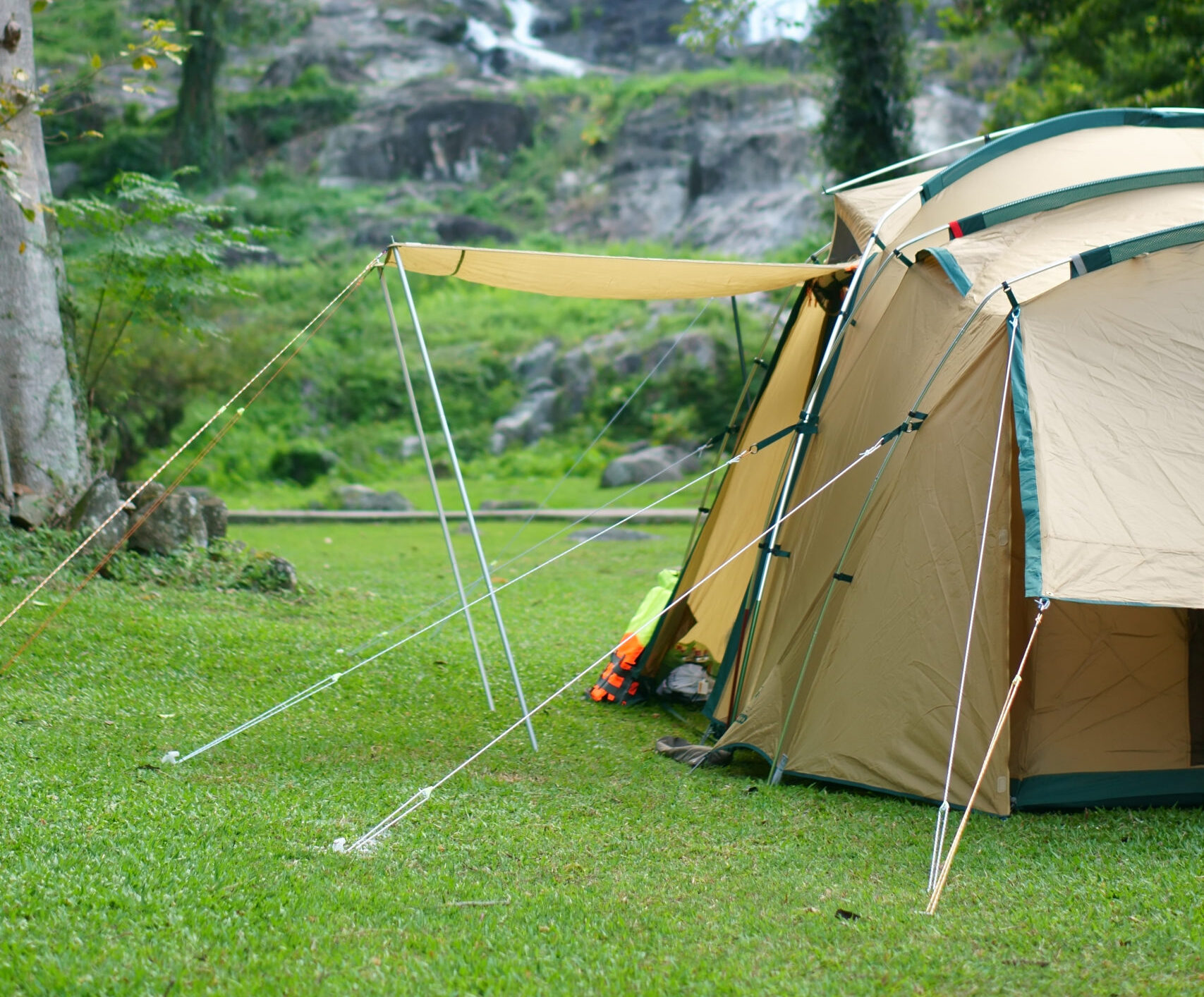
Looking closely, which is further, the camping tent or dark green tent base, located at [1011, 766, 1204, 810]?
dark green tent base, located at [1011, 766, 1204, 810]

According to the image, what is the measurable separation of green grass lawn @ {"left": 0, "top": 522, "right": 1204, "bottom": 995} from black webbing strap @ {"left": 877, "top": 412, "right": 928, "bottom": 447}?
1429mm

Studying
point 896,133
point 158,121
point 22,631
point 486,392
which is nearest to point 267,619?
point 22,631

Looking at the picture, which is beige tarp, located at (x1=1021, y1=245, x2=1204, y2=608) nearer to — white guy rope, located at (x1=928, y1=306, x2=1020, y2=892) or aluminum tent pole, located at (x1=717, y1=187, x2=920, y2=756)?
white guy rope, located at (x1=928, y1=306, x2=1020, y2=892)

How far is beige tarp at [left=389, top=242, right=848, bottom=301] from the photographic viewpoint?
4.52m

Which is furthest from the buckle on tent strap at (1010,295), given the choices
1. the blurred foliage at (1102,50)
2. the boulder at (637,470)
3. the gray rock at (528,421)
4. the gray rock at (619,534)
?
the gray rock at (528,421)

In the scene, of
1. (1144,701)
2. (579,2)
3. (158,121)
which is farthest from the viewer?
(579,2)

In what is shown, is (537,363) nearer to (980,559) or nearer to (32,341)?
(32,341)

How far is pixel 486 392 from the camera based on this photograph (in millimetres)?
22094

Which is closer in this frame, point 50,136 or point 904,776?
point 904,776

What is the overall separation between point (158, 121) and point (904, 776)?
32061mm

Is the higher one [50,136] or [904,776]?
[50,136]

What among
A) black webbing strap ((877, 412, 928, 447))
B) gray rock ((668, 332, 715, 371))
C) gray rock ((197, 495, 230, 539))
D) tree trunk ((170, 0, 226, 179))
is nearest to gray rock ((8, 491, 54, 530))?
gray rock ((197, 495, 230, 539))

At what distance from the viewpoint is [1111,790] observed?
14.2 feet

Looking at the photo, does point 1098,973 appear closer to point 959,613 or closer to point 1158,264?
point 959,613
